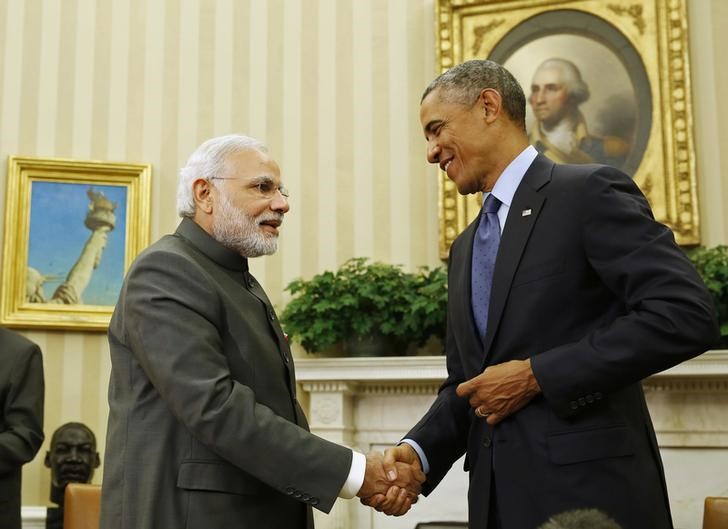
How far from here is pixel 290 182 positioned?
19.4 feet

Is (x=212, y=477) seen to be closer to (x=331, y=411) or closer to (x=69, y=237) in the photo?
(x=331, y=411)

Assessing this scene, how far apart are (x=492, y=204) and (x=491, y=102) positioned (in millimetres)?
281

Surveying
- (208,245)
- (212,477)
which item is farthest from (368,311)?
(212,477)

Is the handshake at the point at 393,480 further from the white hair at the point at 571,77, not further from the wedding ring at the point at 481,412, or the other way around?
the white hair at the point at 571,77

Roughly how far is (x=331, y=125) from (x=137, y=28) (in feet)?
4.81

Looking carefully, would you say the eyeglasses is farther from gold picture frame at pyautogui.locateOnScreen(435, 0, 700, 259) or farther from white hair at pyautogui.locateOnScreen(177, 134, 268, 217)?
gold picture frame at pyautogui.locateOnScreen(435, 0, 700, 259)

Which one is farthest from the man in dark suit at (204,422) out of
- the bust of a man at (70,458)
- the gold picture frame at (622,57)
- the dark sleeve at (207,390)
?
the gold picture frame at (622,57)

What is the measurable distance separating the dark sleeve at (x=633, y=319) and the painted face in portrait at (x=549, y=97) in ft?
11.2

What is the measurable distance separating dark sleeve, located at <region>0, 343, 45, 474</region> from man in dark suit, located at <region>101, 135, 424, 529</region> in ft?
6.10

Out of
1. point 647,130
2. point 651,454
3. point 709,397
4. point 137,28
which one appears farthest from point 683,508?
point 137,28

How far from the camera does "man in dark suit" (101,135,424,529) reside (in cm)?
232

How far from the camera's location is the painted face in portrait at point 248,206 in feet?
9.13

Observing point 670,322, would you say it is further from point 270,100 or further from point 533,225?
point 270,100

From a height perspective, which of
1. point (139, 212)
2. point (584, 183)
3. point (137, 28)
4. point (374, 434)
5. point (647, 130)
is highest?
point (137, 28)
